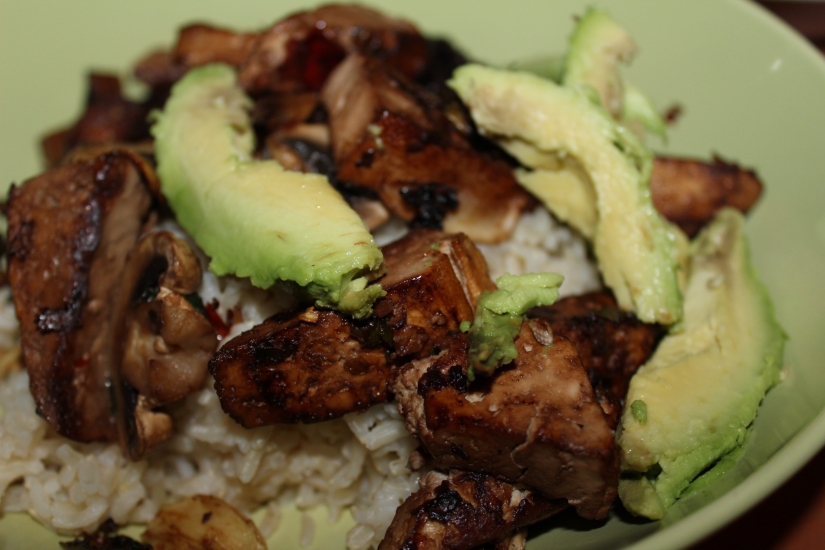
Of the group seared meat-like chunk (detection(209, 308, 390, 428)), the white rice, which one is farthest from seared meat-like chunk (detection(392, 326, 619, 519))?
the white rice

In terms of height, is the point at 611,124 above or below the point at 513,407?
above

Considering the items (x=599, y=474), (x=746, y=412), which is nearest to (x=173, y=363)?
(x=599, y=474)

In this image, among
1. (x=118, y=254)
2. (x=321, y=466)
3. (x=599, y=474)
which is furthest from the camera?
(x=321, y=466)

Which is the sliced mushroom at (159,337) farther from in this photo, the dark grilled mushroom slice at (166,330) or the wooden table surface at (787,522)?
the wooden table surface at (787,522)

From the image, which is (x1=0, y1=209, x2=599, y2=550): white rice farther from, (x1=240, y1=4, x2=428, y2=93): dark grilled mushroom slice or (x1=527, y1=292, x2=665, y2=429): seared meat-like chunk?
(x1=240, y1=4, x2=428, y2=93): dark grilled mushroom slice

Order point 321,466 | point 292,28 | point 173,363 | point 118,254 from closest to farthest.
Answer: point 173,363, point 118,254, point 321,466, point 292,28

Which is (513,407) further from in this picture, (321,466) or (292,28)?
(292,28)

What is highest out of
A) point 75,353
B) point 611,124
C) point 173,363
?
point 611,124
